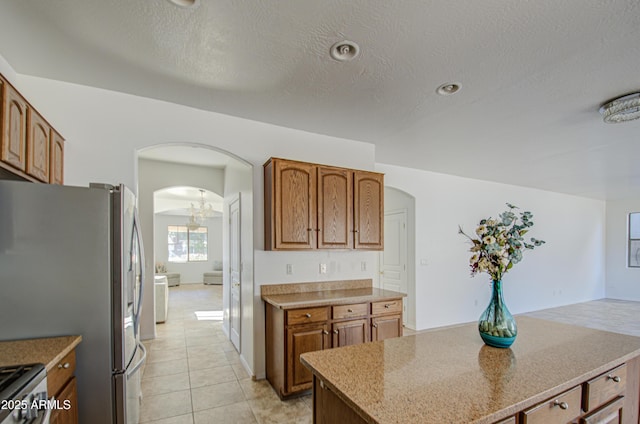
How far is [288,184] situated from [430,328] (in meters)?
3.93

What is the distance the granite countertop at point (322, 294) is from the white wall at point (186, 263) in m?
9.34

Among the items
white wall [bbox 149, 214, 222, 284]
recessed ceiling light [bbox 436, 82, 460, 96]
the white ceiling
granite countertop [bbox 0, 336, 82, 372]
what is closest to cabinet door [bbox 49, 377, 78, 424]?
granite countertop [bbox 0, 336, 82, 372]

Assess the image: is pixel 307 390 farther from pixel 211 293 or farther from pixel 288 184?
pixel 211 293

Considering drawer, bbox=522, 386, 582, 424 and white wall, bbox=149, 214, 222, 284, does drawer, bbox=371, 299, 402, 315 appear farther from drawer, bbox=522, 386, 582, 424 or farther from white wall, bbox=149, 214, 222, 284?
white wall, bbox=149, 214, 222, 284

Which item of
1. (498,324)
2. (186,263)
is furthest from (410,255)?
(186,263)

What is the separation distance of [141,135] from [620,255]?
37.5 ft

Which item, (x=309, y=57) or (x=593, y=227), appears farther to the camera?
(x=593, y=227)

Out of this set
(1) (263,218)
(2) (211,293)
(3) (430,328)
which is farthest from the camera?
(2) (211,293)

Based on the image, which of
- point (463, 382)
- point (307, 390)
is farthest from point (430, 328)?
point (463, 382)

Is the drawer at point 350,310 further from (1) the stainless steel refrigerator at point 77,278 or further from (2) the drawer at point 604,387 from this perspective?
(2) the drawer at point 604,387

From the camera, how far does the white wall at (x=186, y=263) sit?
37.2 ft

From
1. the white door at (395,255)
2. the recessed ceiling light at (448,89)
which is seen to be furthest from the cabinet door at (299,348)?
the white door at (395,255)

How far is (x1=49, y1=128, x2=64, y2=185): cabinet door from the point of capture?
2.22 meters

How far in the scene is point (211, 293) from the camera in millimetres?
9234
